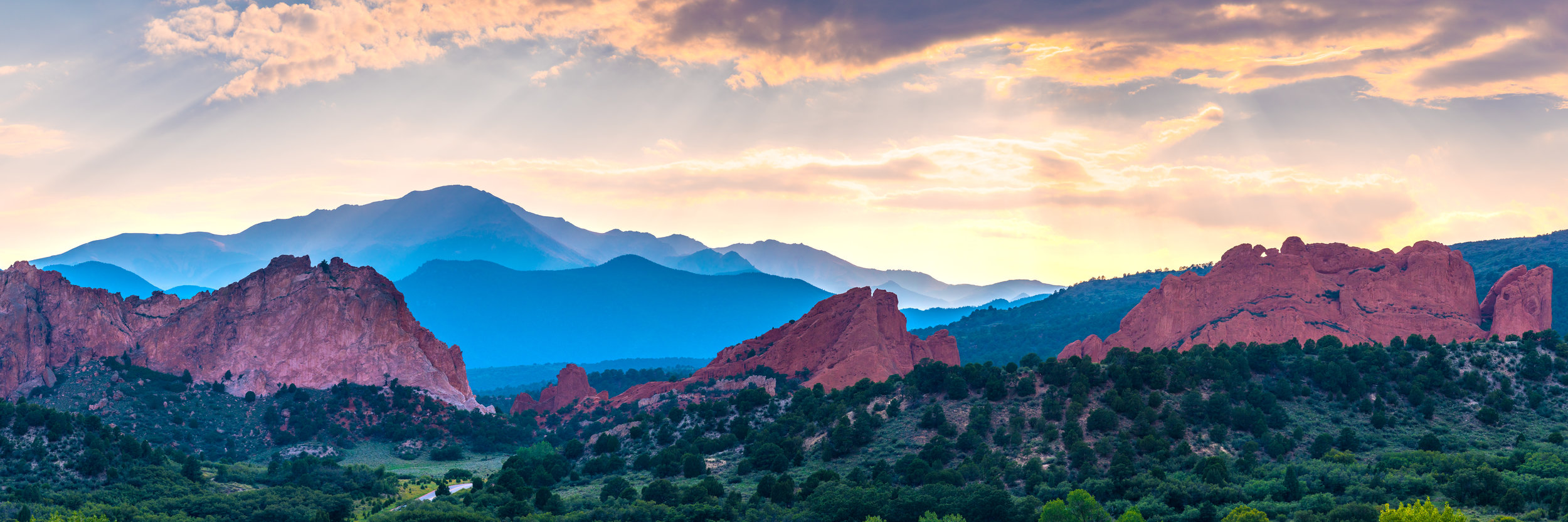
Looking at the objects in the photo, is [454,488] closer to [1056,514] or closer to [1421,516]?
[1056,514]

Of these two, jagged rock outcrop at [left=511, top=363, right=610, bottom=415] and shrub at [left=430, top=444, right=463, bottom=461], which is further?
jagged rock outcrop at [left=511, top=363, right=610, bottom=415]

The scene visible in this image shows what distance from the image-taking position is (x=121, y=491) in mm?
83000

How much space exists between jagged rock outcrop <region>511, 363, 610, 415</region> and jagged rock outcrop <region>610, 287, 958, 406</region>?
53.0ft

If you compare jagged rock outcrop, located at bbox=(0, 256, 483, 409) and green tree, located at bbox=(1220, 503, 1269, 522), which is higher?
jagged rock outcrop, located at bbox=(0, 256, 483, 409)

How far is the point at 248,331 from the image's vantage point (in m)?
151

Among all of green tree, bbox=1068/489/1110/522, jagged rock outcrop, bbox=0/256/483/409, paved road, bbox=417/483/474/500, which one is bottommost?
paved road, bbox=417/483/474/500

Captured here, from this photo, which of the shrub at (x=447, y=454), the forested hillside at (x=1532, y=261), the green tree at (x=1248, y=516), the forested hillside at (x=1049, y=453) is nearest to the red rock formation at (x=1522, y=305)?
the forested hillside at (x=1532, y=261)

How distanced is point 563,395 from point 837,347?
52.1m

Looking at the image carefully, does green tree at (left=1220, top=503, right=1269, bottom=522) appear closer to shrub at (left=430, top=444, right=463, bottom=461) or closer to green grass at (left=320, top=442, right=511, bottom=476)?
green grass at (left=320, top=442, right=511, bottom=476)

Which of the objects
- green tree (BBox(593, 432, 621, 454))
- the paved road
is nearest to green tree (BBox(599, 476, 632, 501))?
the paved road

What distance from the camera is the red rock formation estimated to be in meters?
133

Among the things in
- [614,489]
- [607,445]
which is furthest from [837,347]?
[614,489]

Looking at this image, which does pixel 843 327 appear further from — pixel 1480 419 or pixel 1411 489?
pixel 1411 489

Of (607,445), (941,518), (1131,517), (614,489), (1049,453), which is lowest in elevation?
(941,518)
